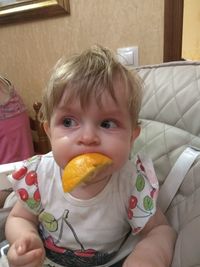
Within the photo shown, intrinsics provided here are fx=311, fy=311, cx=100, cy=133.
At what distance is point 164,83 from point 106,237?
406mm

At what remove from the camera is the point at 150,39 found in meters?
1.08

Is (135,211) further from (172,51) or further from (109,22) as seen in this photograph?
(109,22)

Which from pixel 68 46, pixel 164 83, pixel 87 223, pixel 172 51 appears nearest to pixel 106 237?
pixel 87 223

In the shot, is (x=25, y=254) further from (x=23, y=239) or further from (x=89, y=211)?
(x=89, y=211)

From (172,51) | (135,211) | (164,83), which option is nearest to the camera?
(135,211)

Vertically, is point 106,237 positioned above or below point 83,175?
below

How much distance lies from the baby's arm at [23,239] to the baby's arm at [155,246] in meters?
0.17

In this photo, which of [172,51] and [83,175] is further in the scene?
[172,51]

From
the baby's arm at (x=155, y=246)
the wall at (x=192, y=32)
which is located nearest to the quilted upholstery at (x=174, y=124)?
the baby's arm at (x=155, y=246)

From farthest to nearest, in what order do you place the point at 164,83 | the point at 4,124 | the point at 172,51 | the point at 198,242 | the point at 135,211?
the point at 4,124
the point at 172,51
the point at 164,83
the point at 135,211
the point at 198,242

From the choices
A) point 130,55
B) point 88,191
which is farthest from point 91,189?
point 130,55

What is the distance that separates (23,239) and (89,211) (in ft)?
Result: 0.49

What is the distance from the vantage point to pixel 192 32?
271cm

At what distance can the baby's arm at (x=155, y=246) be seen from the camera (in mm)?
562
